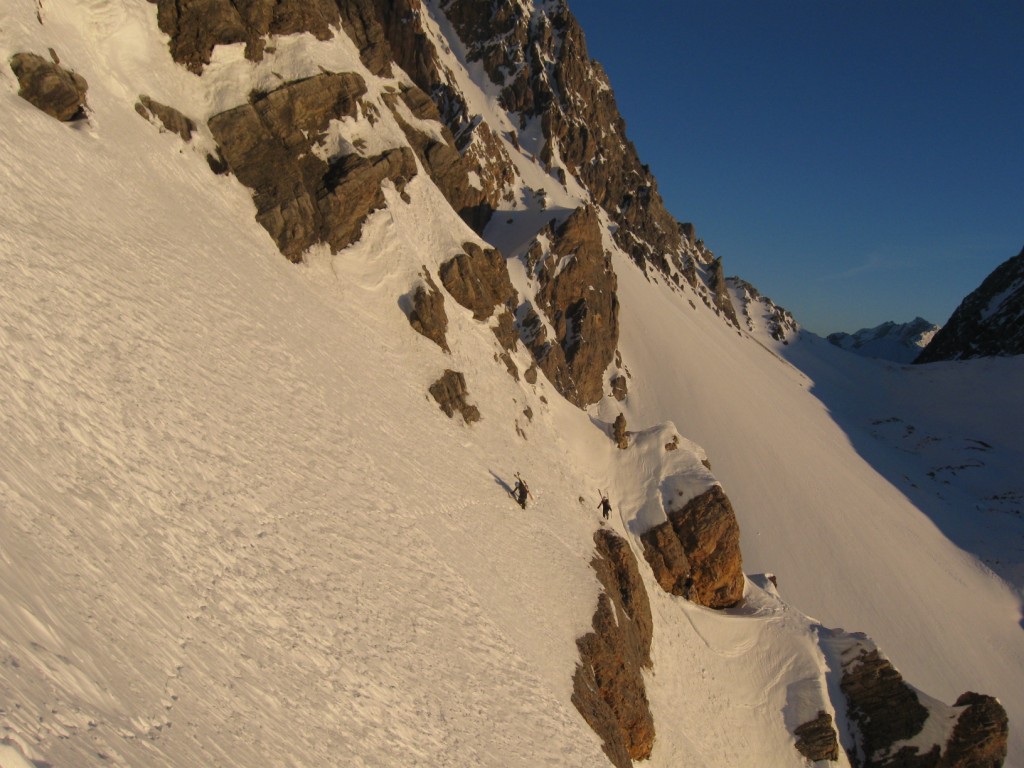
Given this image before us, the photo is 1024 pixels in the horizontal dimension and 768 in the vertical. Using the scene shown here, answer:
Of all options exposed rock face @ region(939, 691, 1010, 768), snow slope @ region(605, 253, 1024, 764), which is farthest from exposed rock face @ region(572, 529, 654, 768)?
snow slope @ region(605, 253, 1024, 764)

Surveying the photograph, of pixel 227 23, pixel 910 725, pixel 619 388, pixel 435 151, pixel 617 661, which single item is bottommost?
pixel 617 661

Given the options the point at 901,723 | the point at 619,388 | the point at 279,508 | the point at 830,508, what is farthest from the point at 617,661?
the point at 830,508

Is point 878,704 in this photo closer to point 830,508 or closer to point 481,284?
point 481,284

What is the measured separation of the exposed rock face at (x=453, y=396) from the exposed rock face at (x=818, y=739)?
68.0 ft

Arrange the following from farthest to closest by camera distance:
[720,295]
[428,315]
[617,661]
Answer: [720,295] < [428,315] < [617,661]

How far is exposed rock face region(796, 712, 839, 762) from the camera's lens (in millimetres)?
26625

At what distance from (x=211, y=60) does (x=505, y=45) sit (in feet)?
247

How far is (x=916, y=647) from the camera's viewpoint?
45469 millimetres

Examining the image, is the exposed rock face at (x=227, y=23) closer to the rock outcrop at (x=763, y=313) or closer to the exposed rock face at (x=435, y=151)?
the exposed rock face at (x=435, y=151)

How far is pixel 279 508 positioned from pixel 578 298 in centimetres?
4842

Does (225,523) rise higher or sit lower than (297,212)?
lower

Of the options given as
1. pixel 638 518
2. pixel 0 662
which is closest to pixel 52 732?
pixel 0 662

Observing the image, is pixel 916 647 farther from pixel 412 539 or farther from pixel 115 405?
pixel 115 405

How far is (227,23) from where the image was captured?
29859 mm
